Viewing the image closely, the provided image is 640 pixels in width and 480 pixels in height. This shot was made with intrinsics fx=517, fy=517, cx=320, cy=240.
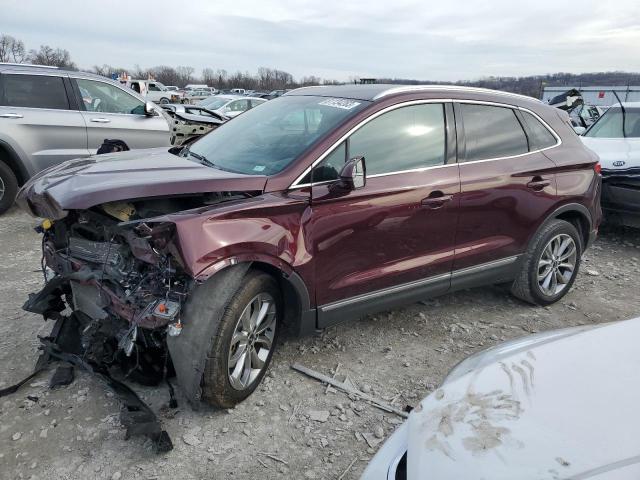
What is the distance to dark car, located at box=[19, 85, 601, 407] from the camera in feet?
9.05

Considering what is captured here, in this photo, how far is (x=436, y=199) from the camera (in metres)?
3.66

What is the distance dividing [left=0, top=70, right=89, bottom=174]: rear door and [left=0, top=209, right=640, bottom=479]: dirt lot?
2.63 m

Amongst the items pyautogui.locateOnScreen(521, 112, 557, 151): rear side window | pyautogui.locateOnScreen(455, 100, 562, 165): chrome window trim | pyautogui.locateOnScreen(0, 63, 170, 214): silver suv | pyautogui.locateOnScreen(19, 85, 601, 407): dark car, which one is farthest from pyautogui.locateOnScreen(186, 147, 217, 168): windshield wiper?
pyautogui.locateOnScreen(0, 63, 170, 214): silver suv

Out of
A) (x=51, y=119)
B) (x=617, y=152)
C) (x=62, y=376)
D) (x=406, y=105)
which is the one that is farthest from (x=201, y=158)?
(x=617, y=152)

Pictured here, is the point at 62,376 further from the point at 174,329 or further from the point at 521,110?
the point at 521,110

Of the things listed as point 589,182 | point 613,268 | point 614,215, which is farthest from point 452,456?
point 614,215

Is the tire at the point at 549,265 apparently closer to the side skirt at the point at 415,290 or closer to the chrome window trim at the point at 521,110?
the side skirt at the point at 415,290

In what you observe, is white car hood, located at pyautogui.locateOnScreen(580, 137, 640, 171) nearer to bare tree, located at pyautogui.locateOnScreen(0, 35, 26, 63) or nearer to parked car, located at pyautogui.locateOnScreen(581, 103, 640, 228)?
parked car, located at pyautogui.locateOnScreen(581, 103, 640, 228)

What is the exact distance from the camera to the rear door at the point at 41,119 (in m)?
6.63

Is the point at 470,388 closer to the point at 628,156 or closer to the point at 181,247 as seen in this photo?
the point at 181,247

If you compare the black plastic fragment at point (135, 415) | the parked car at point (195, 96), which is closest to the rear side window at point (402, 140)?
the black plastic fragment at point (135, 415)

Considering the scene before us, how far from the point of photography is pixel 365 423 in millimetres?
3018

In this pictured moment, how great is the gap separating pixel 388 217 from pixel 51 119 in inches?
213

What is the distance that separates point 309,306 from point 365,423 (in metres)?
0.76
